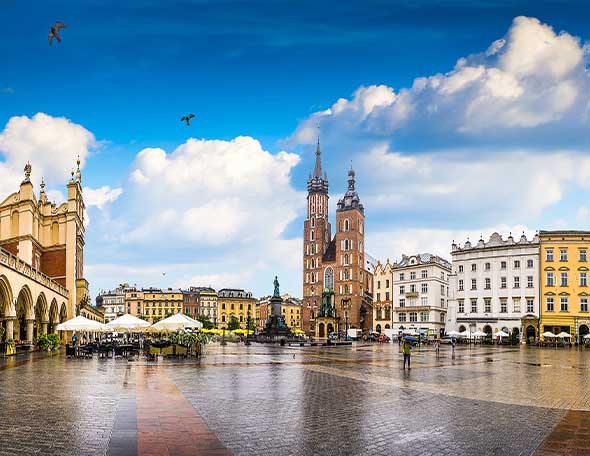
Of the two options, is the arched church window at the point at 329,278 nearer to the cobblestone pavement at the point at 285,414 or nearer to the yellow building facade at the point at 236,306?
the yellow building facade at the point at 236,306

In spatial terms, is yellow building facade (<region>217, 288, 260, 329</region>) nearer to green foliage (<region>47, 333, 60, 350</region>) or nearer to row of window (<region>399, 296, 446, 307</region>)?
row of window (<region>399, 296, 446, 307</region>)

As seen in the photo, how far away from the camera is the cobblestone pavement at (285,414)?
11.3m

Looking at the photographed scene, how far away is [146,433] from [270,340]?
208 ft

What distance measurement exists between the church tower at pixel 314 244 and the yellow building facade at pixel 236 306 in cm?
4168

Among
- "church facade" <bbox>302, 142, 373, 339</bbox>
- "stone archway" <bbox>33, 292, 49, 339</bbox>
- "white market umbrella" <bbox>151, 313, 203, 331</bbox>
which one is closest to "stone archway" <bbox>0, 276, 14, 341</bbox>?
"white market umbrella" <bbox>151, 313, 203, 331</bbox>

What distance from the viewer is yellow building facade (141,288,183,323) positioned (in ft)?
594

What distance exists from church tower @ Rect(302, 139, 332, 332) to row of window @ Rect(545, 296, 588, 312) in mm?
68902

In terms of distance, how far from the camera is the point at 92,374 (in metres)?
24.8

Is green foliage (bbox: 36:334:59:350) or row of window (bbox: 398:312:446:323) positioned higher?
green foliage (bbox: 36:334:59:350)

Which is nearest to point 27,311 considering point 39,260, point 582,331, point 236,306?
point 39,260

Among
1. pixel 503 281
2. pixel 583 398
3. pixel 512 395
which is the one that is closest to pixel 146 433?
pixel 512 395

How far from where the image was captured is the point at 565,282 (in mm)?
78562

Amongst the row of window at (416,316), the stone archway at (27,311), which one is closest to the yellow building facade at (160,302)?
the row of window at (416,316)

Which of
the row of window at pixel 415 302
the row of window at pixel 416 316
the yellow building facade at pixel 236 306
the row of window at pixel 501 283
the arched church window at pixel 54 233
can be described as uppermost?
the arched church window at pixel 54 233
